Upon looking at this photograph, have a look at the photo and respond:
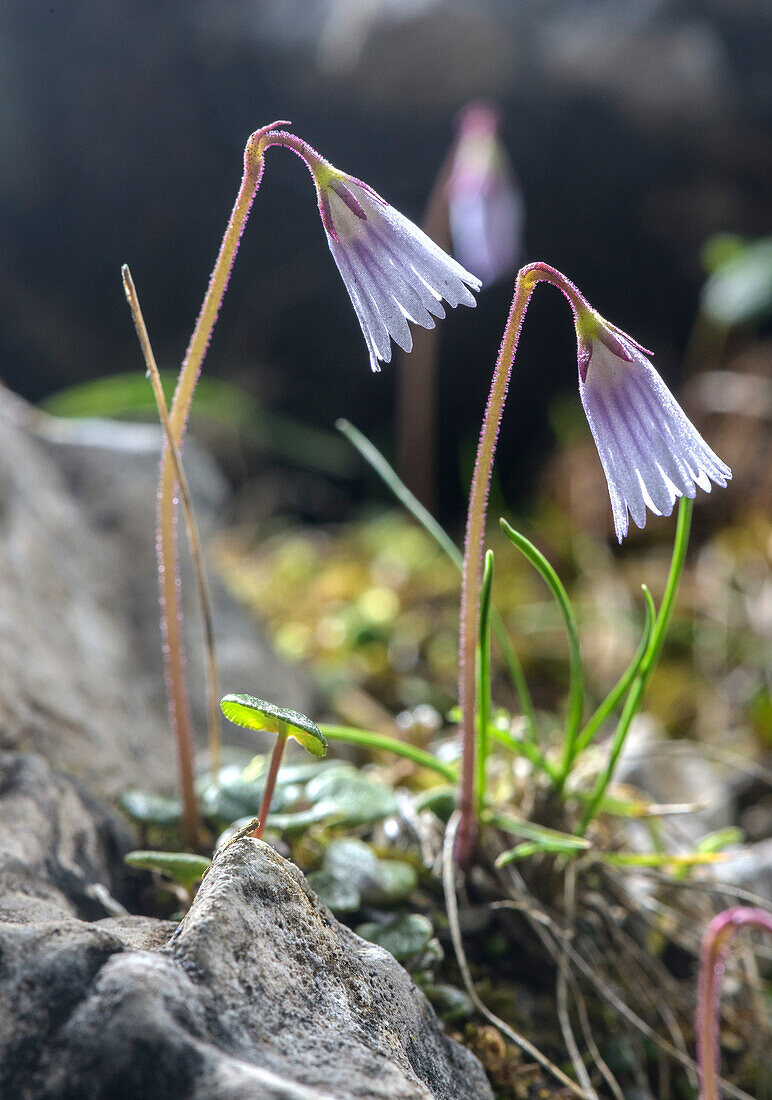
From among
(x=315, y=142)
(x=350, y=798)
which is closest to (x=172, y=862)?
(x=350, y=798)

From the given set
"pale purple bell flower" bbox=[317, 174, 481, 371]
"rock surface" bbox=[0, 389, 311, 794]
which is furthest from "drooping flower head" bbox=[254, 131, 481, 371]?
"rock surface" bbox=[0, 389, 311, 794]

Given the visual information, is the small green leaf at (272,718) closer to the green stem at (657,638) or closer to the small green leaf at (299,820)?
the small green leaf at (299,820)

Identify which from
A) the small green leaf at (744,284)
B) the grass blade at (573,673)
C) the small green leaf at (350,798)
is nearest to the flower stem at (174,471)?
the small green leaf at (350,798)

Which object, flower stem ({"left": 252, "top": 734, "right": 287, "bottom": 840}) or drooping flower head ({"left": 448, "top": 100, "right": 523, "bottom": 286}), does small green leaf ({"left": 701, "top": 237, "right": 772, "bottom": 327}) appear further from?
flower stem ({"left": 252, "top": 734, "right": 287, "bottom": 840})

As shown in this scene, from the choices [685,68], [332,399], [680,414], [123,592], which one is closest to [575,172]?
[685,68]

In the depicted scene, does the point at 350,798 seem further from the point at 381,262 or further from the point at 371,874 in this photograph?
the point at 381,262
